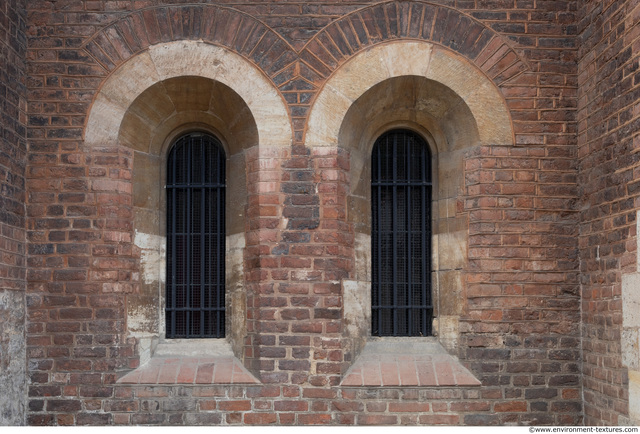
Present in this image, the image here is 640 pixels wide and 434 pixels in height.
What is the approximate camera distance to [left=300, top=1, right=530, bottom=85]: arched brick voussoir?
6910 mm

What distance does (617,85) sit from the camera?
614 cm

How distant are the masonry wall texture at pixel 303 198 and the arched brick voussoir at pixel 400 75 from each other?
0.06 feet

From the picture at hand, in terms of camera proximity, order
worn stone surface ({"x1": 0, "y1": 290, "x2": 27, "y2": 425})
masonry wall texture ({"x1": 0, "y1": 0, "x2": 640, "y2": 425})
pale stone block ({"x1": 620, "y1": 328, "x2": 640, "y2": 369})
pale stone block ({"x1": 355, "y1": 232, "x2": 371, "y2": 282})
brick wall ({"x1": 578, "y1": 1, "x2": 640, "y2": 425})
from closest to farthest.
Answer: pale stone block ({"x1": 620, "y1": 328, "x2": 640, "y2": 369}) < brick wall ({"x1": 578, "y1": 1, "x2": 640, "y2": 425}) < worn stone surface ({"x1": 0, "y1": 290, "x2": 27, "y2": 425}) < masonry wall texture ({"x1": 0, "y1": 0, "x2": 640, "y2": 425}) < pale stone block ({"x1": 355, "y1": 232, "x2": 371, "y2": 282})

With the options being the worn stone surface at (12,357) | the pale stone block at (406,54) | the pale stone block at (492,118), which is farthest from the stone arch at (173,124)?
the pale stone block at (492,118)

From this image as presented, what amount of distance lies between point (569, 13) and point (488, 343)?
10.5 feet

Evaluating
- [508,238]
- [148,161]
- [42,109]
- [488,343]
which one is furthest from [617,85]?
[42,109]

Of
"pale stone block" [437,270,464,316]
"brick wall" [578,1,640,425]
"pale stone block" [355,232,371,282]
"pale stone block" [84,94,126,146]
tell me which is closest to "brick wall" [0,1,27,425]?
"pale stone block" [84,94,126,146]

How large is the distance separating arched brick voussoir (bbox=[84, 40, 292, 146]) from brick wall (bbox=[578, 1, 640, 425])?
2768mm

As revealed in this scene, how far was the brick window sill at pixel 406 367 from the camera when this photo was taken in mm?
6699

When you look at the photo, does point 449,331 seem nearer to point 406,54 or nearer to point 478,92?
point 478,92

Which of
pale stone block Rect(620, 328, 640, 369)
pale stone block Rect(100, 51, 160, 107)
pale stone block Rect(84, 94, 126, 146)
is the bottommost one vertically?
pale stone block Rect(620, 328, 640, 369)

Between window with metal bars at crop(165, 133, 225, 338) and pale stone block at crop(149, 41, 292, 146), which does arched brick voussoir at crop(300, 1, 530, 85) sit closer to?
pale stone block at crop(149, 41, 292, 146)

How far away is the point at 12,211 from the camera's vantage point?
6594mm

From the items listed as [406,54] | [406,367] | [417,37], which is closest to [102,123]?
[406,54]
